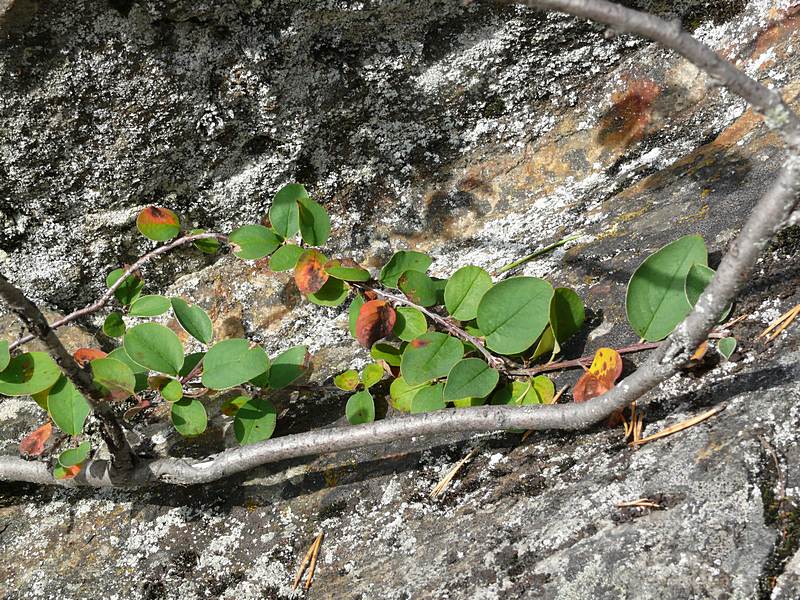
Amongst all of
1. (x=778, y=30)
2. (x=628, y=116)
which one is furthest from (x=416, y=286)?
(x=778, y=30)

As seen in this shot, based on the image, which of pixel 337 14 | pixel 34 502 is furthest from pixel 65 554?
pixel 337 14

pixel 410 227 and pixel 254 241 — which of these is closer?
pixel 254 241

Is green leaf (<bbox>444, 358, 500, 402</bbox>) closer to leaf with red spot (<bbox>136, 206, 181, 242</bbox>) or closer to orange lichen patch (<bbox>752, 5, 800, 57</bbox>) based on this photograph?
leaf with red spot (<bbox>136, 206, 181, 242</bbox>)

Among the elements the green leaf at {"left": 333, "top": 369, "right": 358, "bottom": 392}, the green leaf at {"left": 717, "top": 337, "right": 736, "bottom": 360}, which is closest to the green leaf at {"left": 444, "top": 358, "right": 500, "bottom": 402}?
the green leaf at {"left": 333, "top": 369, "right": 358, "bottom": 392}

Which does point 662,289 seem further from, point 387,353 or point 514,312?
point 387,353

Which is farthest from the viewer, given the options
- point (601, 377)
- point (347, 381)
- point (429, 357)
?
point (347, 381)

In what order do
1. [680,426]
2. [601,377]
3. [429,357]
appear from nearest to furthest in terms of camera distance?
[680,426] → [601,377] → [429,357]
